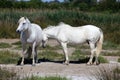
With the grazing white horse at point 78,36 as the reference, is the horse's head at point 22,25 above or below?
above

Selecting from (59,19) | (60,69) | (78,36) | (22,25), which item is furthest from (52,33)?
(59,19)

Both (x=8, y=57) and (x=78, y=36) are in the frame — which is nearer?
(x=78, y=36)

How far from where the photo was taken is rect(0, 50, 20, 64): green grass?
54.3ft

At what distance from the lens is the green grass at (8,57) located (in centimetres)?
1655

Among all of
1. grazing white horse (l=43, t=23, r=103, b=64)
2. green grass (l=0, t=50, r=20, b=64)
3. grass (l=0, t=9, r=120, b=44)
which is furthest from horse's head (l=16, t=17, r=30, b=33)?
grass (l=0, t=9, r=120, b=44)

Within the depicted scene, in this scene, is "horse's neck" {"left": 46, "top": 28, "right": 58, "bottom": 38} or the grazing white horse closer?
the grazing white horse

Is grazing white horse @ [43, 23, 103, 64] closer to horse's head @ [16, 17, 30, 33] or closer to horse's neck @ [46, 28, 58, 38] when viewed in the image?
horse's neck @ [46, 28, 58, 38]

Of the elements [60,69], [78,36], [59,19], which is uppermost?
[59,19]

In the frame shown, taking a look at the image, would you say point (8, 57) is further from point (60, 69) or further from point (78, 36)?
point (60, 69)

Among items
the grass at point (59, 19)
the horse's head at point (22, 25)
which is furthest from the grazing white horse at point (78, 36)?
the grass at point (59, 19)

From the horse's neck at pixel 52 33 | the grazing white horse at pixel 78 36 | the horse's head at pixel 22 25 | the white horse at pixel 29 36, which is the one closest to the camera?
the horse's head at pixel 22 25

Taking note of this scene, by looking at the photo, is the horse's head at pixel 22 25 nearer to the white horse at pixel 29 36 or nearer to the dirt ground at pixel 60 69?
the white horse at pixel 29 36

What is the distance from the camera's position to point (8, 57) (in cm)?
1739

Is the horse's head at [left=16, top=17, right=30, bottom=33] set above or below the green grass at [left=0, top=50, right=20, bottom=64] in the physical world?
above
